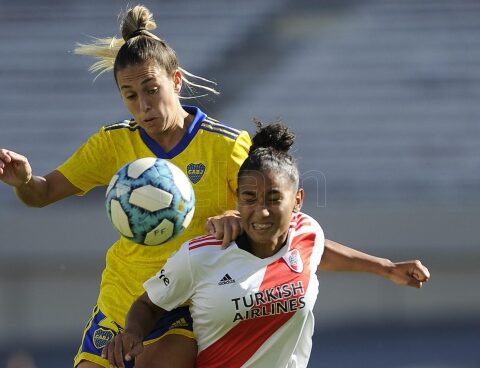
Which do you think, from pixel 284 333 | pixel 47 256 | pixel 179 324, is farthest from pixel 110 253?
pixel 47 256

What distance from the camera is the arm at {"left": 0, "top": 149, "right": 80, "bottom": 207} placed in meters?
3.94

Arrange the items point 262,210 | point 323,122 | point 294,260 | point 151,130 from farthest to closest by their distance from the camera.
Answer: point 323,122
point 151,130
point 294,260
point 262,210

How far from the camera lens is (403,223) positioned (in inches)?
373

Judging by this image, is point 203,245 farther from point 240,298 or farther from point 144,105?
point 144,105

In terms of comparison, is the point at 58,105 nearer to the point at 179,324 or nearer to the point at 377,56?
the point at 377,56

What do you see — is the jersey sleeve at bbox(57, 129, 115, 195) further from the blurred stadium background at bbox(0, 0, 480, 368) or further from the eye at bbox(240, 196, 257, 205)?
the blurred stadium background at bbox(0, 0, 480, 368)

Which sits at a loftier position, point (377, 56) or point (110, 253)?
point (377, 56)

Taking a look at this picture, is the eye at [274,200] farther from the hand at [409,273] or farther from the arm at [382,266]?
the hand at [409,273]

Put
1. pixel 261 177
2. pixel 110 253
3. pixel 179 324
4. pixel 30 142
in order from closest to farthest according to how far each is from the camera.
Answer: pixel 261 177 → pixel 179 324 → pixel 110 253 → pixel 30 142

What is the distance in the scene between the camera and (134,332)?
3.62 meters

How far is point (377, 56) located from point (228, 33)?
154 cm

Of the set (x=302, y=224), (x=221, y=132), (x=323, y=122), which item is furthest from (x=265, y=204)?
A: (x=323, y=122)

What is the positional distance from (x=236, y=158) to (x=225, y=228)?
417mm

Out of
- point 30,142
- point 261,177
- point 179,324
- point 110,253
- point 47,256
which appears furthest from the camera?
point 30,142
